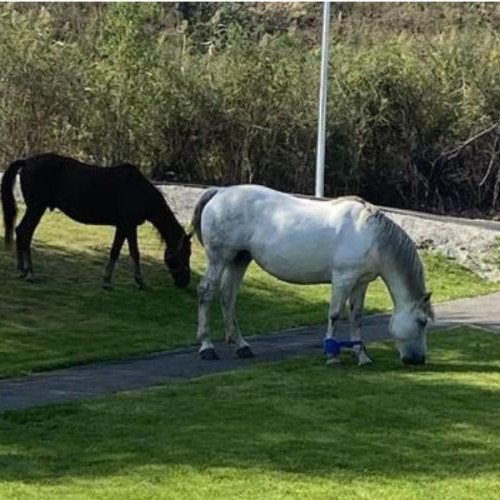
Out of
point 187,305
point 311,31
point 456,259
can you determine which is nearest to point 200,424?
point 187,305

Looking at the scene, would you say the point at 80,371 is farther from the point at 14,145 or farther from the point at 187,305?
the point at 14,145

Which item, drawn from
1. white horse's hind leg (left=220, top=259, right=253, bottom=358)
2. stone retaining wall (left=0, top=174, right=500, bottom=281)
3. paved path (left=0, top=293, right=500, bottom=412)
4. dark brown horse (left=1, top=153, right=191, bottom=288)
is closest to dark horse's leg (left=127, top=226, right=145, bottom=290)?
dark brown horse (left=1, top=153, right=191, bottom=288)

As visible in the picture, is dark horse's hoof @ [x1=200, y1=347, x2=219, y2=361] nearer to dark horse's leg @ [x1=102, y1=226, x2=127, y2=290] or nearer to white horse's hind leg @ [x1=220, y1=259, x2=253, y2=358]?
white horse's hind leg @ [x1=220, y1=259, x2=253, y2=358]

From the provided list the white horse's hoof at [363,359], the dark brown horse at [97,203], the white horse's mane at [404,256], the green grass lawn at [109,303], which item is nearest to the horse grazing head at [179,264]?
the dark brown horse at [97,203]

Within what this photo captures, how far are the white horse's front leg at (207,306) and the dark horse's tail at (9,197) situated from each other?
4437 mm

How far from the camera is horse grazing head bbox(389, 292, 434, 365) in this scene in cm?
1112

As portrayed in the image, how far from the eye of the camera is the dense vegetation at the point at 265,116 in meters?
23.5

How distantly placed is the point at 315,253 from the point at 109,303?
373 cm

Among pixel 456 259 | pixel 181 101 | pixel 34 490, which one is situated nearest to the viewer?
Answer: pixel 34 490

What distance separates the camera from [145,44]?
24656 mm

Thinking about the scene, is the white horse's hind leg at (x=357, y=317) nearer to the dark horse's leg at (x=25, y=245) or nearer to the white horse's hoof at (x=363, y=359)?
the white horse's hoof at (x=363, y=359)

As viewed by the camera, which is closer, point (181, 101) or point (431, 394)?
point (431, 394)

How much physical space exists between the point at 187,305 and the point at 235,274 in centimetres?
274

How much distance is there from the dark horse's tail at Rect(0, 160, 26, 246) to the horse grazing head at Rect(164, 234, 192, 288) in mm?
2005
